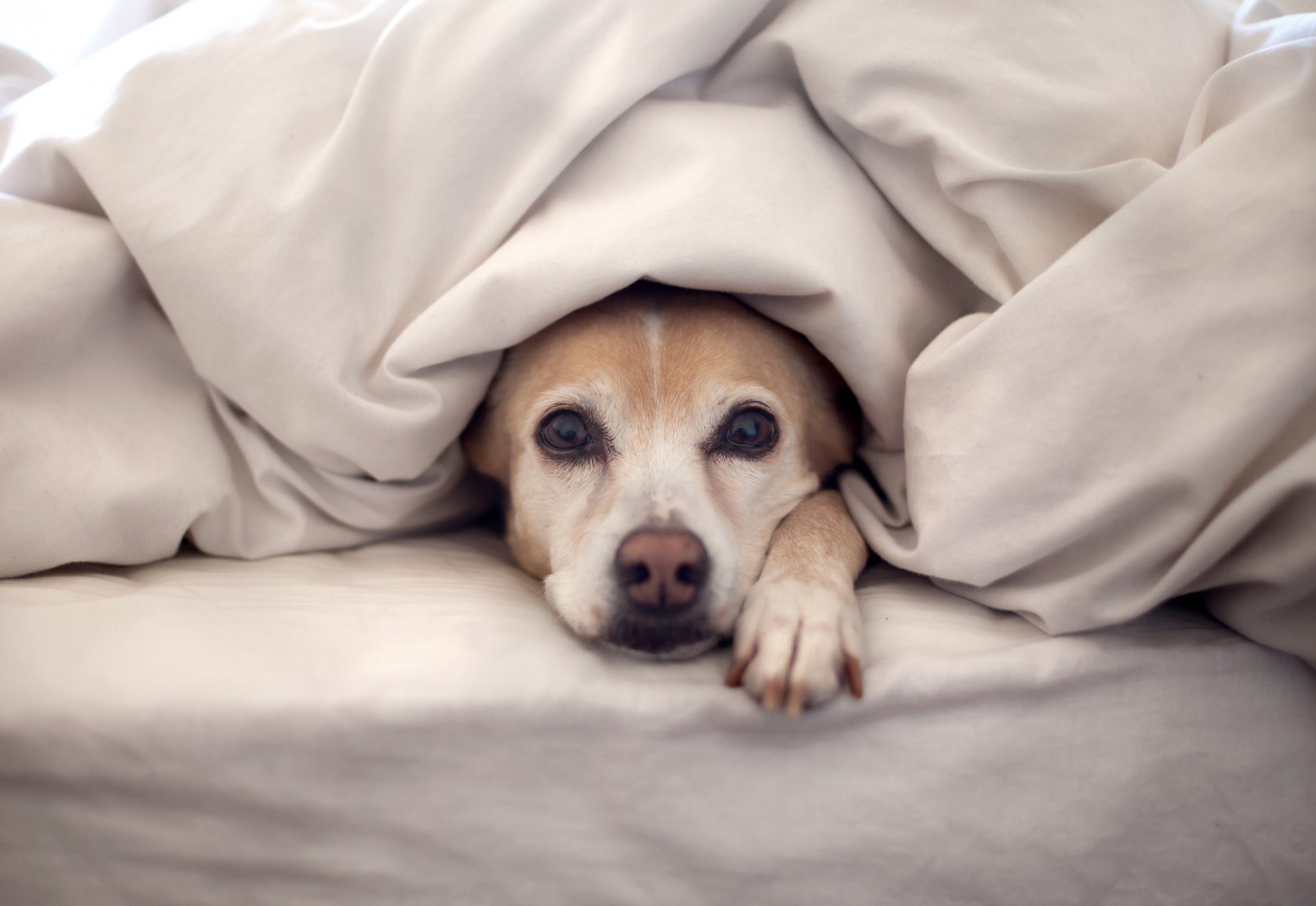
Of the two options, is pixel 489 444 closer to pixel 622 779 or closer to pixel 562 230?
pixel 562 230

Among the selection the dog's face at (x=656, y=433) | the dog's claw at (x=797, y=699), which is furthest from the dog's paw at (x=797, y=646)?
the dog's face at (x=656, y=433)

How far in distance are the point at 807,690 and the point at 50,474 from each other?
114cm

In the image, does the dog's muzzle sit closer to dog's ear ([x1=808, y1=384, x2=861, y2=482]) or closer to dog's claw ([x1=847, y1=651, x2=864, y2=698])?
dog's claw ([x1=847, y1=651, x2=864, y2=698])

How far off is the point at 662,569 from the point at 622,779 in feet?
0.98

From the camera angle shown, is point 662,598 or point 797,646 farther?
point 662,598

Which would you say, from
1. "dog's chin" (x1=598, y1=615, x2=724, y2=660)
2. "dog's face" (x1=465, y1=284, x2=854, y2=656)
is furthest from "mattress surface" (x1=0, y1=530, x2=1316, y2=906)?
"dog's face" (x1=465, y1=284, x2=854, y2=656)

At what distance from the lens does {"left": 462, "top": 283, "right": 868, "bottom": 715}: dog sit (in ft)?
3.72

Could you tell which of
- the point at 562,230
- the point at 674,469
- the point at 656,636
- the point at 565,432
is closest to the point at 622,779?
the point at 656,636

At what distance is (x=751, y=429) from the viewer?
1.46 meters

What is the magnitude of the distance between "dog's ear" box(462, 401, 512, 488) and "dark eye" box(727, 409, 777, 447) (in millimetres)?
445

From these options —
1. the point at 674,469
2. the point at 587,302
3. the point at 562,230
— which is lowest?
the point at 674,469

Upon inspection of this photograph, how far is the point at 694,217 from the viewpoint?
1226mm

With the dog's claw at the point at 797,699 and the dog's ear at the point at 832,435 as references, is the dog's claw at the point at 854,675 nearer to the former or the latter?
the dog's claw at the point at 797,699

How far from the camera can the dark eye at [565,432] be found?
4.73 feet
